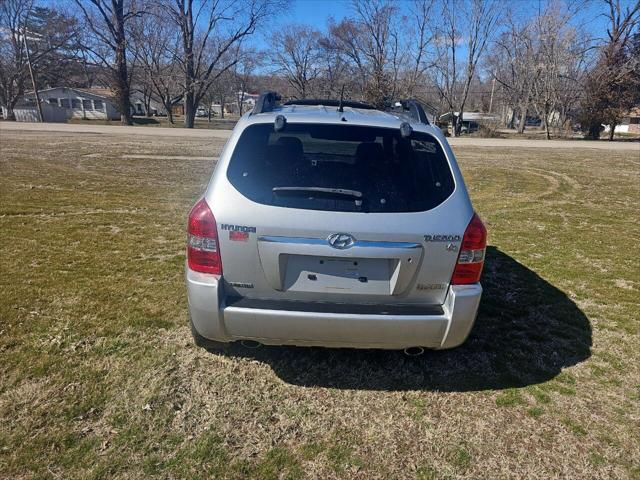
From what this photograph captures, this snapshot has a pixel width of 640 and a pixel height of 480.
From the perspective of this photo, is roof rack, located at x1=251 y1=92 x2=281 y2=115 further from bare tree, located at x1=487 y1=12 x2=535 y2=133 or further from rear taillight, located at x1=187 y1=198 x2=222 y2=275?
bare tree, located at x1=487 y1=12 x2=535 y2=133

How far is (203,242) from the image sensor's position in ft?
8.27

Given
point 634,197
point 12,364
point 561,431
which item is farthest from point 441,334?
point 634,197

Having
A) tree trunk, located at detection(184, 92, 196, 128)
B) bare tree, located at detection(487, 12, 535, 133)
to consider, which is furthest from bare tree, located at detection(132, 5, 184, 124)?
bare tree, located at detection(487, 12, 535, 133)

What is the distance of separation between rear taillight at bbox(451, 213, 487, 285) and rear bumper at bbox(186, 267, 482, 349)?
0.19 ft

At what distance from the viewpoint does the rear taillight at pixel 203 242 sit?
2492 millimetres

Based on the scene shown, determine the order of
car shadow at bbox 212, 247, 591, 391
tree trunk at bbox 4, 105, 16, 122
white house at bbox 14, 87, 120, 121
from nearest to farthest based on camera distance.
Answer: car shadow at bbox 212, 247, 591, 391 → tree trunk at bbox 4, 105, 16, 122 → white house at bbox 14, 87, 120, 121

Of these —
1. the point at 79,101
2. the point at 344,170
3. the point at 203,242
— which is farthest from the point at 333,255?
the point at 79,101

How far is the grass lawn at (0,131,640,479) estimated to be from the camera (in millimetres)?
2330

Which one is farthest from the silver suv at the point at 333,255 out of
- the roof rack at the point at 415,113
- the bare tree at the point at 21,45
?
the bare tree at the point at 21,45

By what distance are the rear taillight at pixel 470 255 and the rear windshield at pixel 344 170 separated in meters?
0.26

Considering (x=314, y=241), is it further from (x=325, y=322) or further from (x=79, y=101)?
(x=79, y=101)

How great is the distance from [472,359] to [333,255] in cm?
164

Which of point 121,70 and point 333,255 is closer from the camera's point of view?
point 333,255

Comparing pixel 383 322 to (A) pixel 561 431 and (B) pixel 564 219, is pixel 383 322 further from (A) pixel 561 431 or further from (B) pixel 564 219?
(B) pixel 564 219
